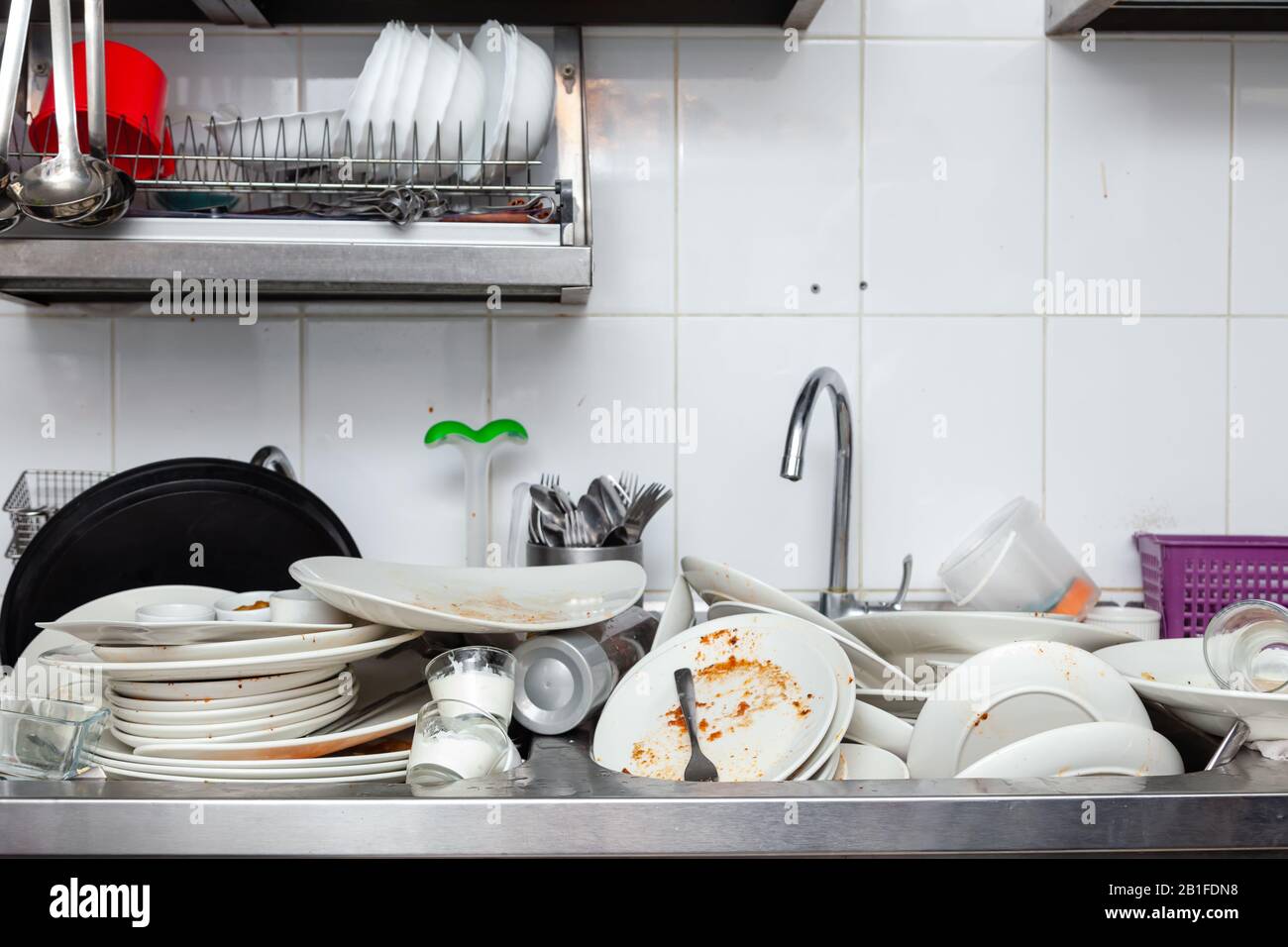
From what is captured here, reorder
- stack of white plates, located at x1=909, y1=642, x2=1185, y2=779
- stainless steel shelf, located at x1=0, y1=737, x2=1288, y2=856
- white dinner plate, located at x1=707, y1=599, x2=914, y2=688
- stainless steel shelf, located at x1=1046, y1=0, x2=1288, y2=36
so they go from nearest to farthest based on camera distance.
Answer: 1. stainless steel shelf, located at x1=0, y1=737, x2=1288, y2=856
2. stack of white plates, located at x1=909, y1=642, x2=1185, y2=779
3. white dinner plate, located at x1=707, y1=599, x2=914, y2=688
4. stainless steel shelf, located at x1=1046, y1=0, x2=1288, y2=36

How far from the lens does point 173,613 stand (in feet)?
2.90

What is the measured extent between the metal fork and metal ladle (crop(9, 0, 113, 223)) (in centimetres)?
75

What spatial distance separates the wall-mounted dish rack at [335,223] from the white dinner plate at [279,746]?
1.71ft

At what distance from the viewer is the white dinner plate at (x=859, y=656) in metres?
0.92

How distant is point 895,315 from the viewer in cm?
140

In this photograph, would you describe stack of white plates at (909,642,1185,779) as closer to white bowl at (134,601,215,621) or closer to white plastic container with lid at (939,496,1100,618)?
white plastic container with lid at (939,496,1100,618)

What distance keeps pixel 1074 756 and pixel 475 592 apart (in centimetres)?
59

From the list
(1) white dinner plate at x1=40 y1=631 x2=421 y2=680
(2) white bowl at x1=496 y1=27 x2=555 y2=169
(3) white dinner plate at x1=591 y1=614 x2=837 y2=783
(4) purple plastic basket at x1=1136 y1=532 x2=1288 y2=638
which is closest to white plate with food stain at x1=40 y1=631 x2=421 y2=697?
(1) white dinner plate at x1=40 y1=631 x2=421 y2=680

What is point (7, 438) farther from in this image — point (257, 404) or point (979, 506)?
point (979, 506)

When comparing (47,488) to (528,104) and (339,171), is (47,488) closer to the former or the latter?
(339,171)

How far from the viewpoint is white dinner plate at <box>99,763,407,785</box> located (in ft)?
2.45

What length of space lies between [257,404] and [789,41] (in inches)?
36.5

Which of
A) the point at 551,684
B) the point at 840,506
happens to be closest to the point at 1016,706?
the point at 551,684

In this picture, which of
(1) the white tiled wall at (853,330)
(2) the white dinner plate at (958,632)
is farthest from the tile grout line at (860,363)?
(2) the white dinner plate at (958,632)
